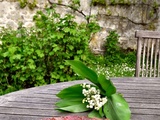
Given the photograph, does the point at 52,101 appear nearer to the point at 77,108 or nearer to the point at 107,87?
the point at 77,108

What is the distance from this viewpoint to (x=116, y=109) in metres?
1.28

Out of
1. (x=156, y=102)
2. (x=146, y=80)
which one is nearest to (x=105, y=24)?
(x=146, y=80)

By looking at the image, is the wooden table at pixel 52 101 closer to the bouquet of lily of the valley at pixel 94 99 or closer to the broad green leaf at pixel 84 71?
the bouquet of lily of the valley at pixel 94 99

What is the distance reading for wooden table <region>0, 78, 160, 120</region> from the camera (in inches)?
54.4

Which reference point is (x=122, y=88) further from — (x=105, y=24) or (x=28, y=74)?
(x=105, y=24)

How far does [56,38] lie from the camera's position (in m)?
3.36

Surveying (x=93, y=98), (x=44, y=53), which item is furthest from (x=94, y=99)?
(x=44, y=53)

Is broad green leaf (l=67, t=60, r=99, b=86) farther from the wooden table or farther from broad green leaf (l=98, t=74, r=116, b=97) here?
the wooden table

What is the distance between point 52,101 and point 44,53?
1.85m

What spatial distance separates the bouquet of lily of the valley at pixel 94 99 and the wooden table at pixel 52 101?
77mm

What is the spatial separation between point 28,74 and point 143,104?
6.62 ft

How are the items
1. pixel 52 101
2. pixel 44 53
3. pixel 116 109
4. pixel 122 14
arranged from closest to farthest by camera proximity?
pixel 116 109 → pixel 52 101 → pixel 44 53 → pixel 122 14

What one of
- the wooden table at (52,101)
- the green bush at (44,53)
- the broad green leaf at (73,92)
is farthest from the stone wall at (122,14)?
the broad green leaf at (73,92)

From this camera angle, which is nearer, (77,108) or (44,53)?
(77,108)
